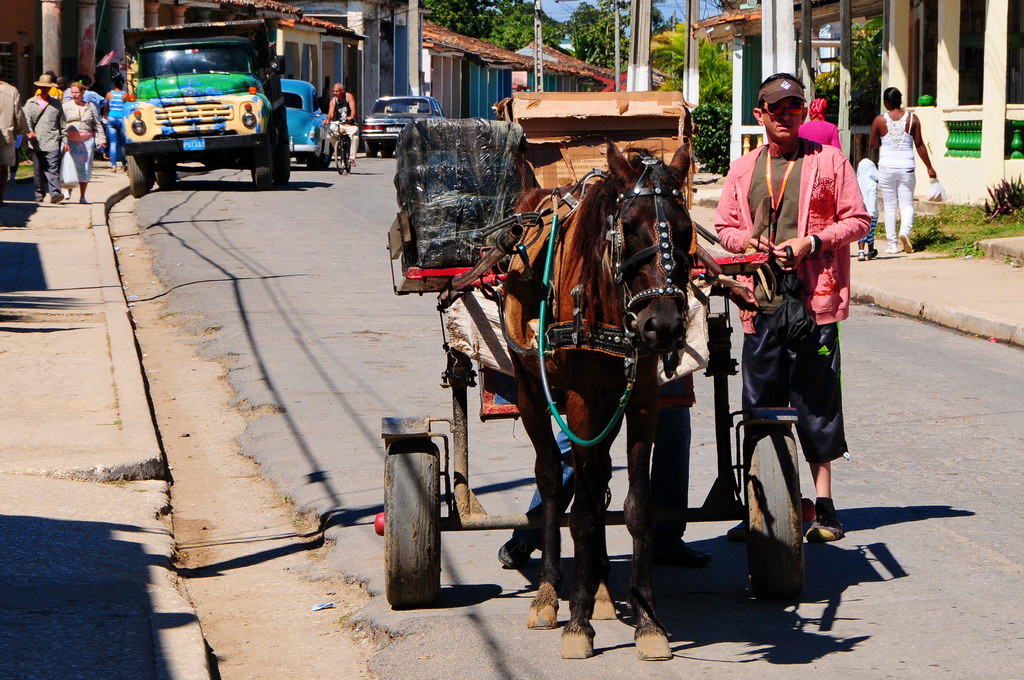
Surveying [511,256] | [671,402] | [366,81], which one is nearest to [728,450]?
[671,402]

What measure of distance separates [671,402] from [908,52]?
2042 cm

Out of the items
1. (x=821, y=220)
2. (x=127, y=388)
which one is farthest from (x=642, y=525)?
(x=127, y=388)

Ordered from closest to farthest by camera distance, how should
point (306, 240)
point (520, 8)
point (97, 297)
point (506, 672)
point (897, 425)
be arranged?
point (506, 672)
point (897, 425)
point (97, 297)
point (306, 240)
point (520, 8)

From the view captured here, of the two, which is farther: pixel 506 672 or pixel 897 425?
pixel 897 425

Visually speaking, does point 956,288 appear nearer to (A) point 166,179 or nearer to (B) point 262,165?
(B) point 262,165

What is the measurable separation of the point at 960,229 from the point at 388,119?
79.8ft

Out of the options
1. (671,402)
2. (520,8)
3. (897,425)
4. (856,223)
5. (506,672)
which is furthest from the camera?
(520,8)

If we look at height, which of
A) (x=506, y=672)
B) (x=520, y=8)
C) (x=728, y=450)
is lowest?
(x=506, y=672)

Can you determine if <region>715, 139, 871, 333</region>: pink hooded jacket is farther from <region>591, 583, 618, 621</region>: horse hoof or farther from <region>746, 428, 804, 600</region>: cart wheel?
<region>591, 583, 618, 621</region>: horse hoof

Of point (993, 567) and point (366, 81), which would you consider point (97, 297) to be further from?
point (366, 81)

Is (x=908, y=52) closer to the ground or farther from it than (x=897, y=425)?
farther from it

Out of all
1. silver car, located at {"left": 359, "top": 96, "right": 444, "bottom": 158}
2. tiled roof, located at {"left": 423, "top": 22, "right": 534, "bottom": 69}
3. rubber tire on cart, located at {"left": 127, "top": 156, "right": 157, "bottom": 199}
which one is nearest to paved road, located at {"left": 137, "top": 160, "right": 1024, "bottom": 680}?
rubber tire on cart, located at {"left": 127, "top": 156, "right": 157, "bottom": 199}

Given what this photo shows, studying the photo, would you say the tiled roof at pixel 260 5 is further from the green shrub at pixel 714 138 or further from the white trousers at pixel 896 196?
the white trousers at pixel 896 196

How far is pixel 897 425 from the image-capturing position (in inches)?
342
